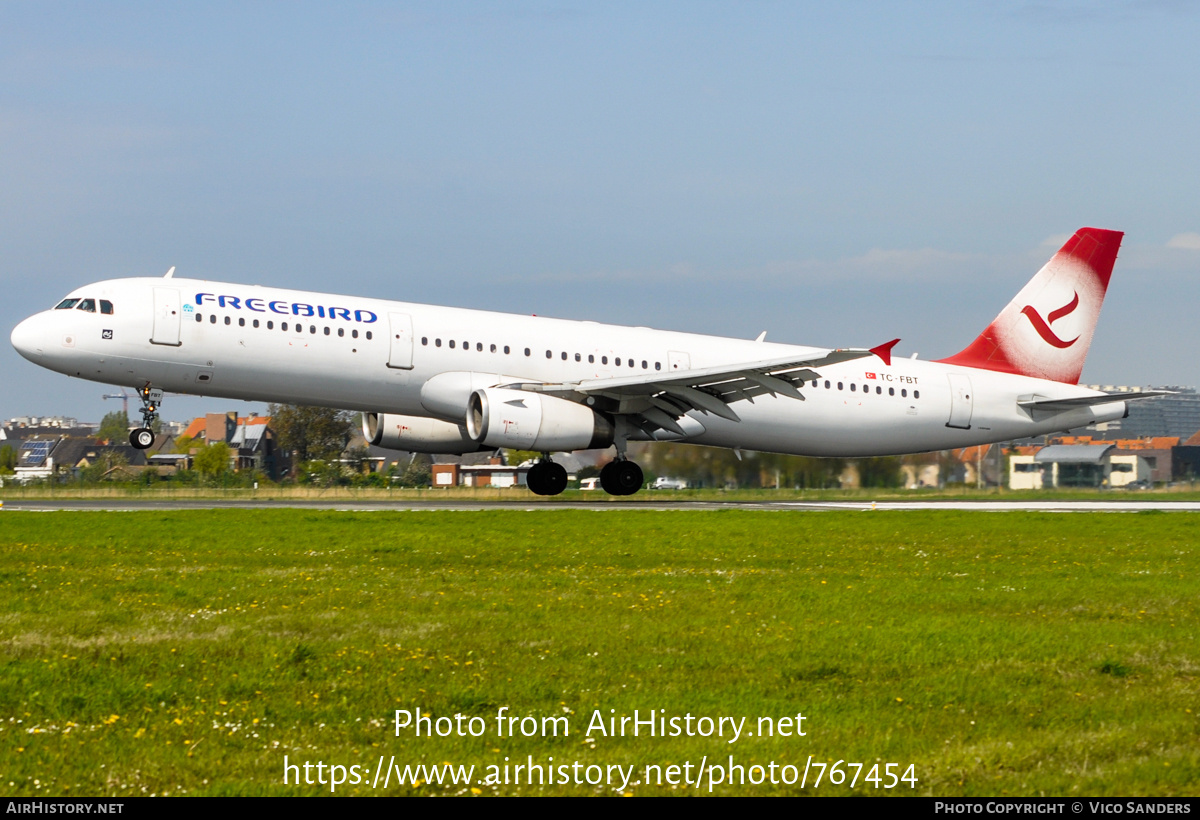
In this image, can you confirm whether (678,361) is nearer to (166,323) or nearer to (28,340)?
(166,323)

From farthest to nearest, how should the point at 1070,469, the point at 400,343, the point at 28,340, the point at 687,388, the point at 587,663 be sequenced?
1. the point at 1070,469
2. the point at 687,388
3. the point at 400,343
4. the point at 28,340
5. the point at 587,663

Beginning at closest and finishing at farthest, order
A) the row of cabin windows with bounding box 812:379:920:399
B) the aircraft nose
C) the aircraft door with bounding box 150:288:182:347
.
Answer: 1. the aircraft door with bounding box 150:288:182:347
2. the aircraft nose
3. the row of cabin windows with bounding box 812:379:920:399

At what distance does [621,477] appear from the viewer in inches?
1196

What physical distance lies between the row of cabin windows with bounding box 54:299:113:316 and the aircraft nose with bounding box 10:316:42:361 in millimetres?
646

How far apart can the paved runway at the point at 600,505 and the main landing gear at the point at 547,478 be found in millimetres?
323

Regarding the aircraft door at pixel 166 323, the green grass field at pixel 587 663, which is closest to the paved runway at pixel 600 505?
the aircraft door at pixel 166 323

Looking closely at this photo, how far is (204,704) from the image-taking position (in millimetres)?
7207

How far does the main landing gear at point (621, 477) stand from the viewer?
3034 centimetres

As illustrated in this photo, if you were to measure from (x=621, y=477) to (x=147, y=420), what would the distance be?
11.0m

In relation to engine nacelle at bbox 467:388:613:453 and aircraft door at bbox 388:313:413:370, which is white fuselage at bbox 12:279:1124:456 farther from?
engine nacelle at bbox 467:388:613:453

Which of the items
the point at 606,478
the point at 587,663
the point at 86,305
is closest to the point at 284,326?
the point at 86,305

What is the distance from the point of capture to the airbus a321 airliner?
84.8 ft

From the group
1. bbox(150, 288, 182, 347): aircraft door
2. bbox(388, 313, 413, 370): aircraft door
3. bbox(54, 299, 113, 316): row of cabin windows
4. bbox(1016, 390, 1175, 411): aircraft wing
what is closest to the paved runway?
bbox(1016, 390, 1175, 411): aircraft wing

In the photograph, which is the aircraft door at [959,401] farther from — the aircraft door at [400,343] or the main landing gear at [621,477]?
the aircraft door at [400,343]
